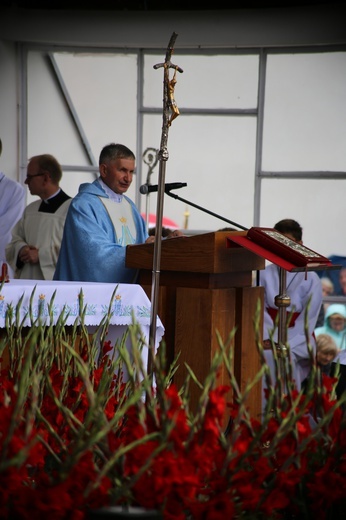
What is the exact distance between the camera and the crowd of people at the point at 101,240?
16.5ft


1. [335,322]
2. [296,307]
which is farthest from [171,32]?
[296,307]

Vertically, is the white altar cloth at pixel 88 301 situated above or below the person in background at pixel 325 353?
above

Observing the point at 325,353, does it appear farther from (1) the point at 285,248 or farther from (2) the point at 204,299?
(1) the point at 285,248

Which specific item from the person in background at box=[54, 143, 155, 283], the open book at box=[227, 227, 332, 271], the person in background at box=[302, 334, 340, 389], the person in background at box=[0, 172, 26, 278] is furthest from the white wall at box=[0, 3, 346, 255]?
the open book at box=[227, 227, 332, 271]

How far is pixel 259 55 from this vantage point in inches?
350

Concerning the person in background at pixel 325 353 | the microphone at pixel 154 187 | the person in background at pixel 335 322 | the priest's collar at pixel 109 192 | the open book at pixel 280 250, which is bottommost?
the person in background at pixel 335 322

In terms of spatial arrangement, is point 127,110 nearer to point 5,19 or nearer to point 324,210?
point 5,19

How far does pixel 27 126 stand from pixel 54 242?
2.82 metres

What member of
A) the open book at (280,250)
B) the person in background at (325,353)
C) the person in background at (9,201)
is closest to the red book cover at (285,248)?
the open book at (280,250)

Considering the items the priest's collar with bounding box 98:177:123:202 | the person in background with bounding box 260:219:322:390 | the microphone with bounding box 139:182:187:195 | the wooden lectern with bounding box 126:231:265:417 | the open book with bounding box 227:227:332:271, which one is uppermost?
the microphone with bounding box 139:182:187:195

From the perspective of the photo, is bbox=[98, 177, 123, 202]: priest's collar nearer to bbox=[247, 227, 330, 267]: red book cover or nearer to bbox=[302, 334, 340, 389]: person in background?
bbox=[247, 227, 330, 267]: red book cover

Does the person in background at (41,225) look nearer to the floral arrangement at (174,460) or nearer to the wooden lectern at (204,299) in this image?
the wooden lectern at (204,299)

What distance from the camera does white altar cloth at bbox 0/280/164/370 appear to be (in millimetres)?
3785

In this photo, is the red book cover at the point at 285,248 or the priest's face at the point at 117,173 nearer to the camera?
the red book cover at the point at 285,248
